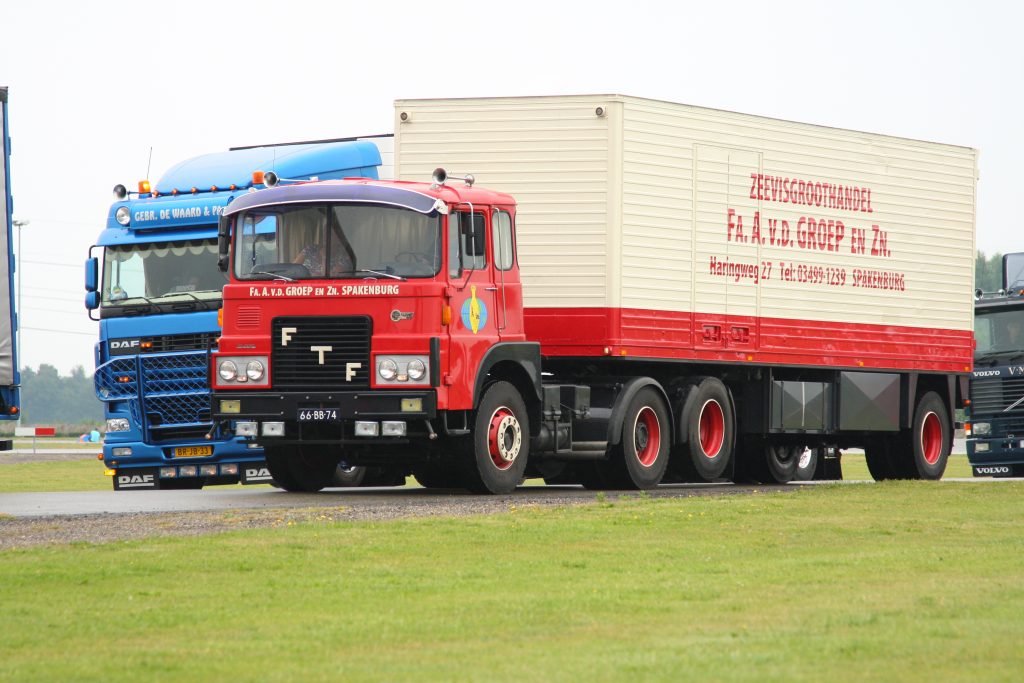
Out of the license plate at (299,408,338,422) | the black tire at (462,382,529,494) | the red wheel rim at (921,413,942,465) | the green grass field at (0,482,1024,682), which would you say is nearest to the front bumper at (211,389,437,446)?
the license plate at (299,408,338,422)

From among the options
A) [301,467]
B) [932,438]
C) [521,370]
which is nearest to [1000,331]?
[932,438]

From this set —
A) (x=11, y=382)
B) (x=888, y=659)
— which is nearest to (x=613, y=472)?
(x=11, y=382)

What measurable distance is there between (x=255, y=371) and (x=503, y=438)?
2674 mm

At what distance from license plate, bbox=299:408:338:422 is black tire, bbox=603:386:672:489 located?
406cm

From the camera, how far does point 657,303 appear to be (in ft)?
70.8

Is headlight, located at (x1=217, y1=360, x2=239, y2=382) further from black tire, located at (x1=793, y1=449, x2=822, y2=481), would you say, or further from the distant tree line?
the distant tree line

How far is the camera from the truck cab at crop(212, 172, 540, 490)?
18.3m

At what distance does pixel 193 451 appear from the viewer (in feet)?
77.0

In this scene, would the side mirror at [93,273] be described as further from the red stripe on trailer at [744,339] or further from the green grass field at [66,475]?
the red stripe on trailer at [744,339]

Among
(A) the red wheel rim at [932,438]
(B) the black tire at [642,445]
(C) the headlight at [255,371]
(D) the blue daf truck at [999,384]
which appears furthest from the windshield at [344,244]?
(D) the blue daf truck at [999,384]

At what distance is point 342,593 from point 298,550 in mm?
2245

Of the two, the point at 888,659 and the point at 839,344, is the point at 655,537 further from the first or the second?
the point at 839,344

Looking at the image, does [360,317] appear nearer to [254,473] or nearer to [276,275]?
[276,275]

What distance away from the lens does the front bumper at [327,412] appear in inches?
715
